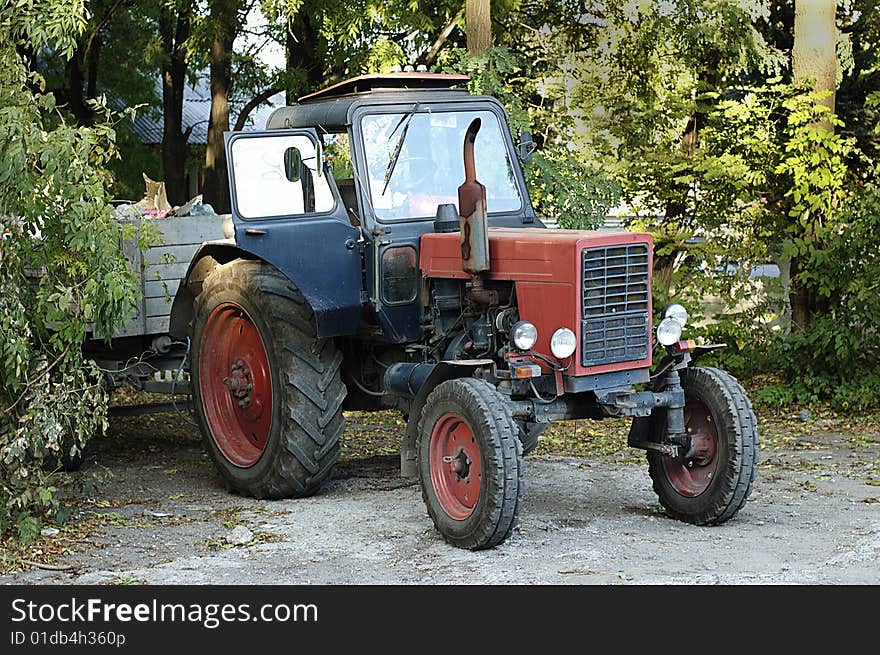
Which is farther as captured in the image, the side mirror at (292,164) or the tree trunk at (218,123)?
the tree trunk at (218,123)

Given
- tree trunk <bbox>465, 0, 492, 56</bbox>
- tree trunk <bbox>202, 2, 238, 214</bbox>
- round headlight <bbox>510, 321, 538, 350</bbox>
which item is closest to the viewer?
round headlight <bbox>510, 321, 538, 350</bbox>

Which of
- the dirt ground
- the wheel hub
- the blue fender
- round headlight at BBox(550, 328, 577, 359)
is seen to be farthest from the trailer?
round headlight at BBox(550, 328, 577, 359)

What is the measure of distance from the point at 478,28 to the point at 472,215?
6471mm

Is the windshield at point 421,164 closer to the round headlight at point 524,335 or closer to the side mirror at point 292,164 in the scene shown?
the side mirror at point 292,164

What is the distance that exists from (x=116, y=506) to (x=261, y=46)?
1291 cm

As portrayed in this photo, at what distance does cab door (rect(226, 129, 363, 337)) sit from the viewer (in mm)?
8055

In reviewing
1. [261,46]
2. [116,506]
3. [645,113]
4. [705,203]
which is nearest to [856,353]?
[705,203]

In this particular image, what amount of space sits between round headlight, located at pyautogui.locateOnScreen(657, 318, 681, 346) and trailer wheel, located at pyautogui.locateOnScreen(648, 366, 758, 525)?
267 millimetres

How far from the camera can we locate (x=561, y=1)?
59.2ft

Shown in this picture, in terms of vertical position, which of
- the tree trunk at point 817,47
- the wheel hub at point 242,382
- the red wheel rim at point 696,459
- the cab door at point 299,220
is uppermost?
the tree trunk at point 817,47

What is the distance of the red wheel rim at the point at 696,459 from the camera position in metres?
7.34

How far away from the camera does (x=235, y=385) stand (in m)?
8.73

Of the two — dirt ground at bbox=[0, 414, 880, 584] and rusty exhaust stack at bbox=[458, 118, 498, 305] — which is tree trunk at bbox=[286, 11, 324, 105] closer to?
dirt ground at bbox=[0, 414, 880, 584]

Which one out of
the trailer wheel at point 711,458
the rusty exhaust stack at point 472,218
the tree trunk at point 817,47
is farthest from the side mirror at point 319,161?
the tree trunk at point 817,47
